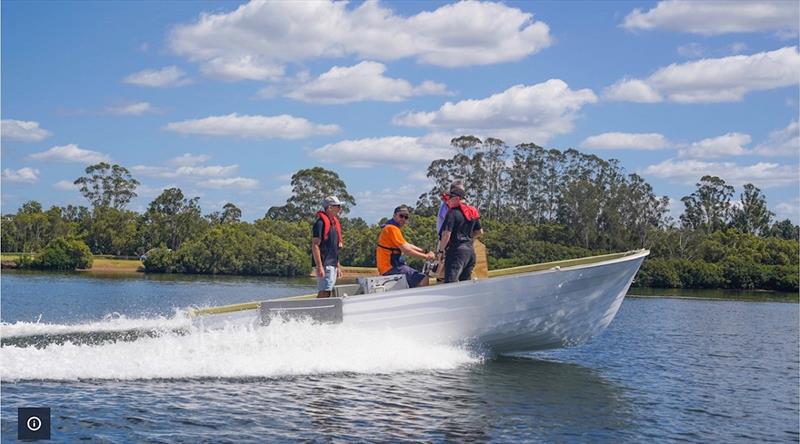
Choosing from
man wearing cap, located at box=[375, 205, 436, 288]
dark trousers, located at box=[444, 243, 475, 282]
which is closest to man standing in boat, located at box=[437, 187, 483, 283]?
dark trousers, located at box=[444, 243, 475, 282]

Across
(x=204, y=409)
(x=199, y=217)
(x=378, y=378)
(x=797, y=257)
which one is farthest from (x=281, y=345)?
(x=199, y=217)

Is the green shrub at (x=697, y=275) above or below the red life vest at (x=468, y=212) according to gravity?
below

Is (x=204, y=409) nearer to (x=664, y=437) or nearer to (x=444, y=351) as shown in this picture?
(x=444, y=351)

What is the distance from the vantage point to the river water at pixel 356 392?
29.2 ft

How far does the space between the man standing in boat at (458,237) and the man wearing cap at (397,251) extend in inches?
12.3

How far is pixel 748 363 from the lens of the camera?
663 inches

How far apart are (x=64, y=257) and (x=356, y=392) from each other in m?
64.0

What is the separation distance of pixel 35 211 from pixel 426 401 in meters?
92.2

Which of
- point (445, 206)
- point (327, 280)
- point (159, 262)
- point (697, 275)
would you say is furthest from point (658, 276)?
point (327, 280)

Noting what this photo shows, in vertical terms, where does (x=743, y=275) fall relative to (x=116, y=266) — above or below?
below

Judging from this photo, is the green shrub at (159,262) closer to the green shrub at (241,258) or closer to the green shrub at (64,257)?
the green shrub at (241,258)

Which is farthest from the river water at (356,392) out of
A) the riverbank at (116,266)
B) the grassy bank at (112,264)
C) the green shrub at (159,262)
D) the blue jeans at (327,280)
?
the green shrub at (159,262)

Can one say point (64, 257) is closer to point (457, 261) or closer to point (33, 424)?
point (457, 261)

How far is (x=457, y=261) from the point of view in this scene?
12.6 m
